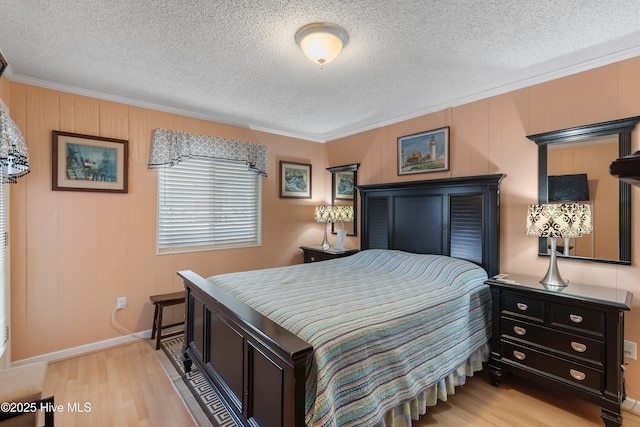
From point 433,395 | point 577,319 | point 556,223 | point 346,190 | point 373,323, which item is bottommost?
point 433,395

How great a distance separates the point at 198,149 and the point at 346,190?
2.08 meters

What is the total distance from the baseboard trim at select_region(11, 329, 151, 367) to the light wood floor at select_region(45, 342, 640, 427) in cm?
11

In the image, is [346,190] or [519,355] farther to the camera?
[346,190]

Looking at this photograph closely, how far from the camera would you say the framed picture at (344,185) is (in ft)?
14.3

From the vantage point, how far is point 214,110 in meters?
3.54

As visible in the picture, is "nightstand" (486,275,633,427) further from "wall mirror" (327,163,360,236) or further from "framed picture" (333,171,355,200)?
"framed picture" (333,171,355,200)

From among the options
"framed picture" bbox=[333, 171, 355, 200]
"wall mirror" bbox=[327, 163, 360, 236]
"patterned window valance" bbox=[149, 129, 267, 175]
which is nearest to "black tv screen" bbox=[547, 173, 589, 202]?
"wall mirror" bbox=[327, 163, 360, 236]

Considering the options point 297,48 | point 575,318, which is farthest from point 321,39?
point 575,318

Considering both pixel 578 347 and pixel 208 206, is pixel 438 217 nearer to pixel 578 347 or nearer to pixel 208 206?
pixel 578 347

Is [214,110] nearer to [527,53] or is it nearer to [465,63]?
[465,63]

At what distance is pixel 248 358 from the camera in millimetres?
1612

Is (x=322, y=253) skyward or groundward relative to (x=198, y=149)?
groundward

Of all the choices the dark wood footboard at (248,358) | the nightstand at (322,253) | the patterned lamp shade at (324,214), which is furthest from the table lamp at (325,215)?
the dark wood footboard at (248,358)

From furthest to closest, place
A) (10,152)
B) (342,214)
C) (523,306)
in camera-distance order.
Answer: (342,214) < (523,306) < (10,152)
